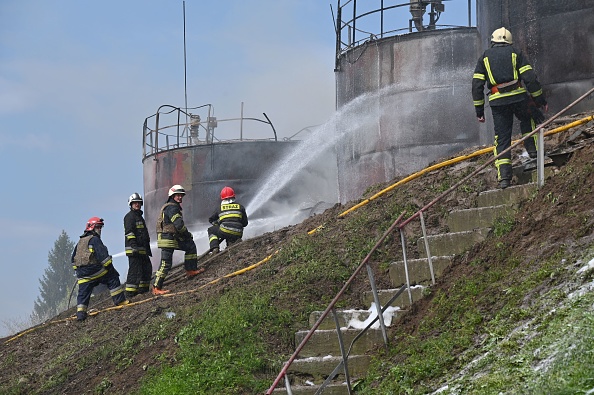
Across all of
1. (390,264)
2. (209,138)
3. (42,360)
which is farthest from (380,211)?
(209,138)

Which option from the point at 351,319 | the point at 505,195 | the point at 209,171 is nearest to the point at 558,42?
the point at 505,195

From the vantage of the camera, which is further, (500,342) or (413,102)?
(413,102)

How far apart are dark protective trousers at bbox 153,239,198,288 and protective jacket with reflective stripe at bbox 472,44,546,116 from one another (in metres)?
5.96

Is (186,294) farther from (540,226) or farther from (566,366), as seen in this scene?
(566,366)

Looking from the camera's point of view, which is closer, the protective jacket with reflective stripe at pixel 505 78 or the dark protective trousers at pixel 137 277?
the protective jacket with reflective stripe at pixel 505 78

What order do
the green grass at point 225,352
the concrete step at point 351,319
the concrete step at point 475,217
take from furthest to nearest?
the concrete step at point 475,217 → the green grass at point 225,352 → the concrete step at point 351,319

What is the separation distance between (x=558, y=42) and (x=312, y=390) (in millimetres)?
7199

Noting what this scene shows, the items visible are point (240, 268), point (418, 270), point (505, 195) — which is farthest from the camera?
point (240, 268)

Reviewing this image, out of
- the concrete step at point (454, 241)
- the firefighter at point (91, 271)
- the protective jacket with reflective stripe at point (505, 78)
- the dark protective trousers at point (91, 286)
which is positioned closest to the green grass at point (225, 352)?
the concrete step at point (454, 241)

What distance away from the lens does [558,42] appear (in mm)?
15039

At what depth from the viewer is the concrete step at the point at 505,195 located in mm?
11465

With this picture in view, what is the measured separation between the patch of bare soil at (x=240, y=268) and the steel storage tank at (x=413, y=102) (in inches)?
128

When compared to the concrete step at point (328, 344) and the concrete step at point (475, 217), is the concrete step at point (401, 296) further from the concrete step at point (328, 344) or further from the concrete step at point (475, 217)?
the concrete step at point (475, 217)

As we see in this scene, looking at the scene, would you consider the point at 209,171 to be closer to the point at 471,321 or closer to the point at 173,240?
the point at 173,240
